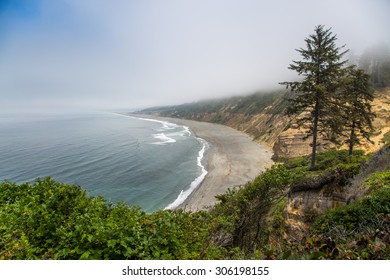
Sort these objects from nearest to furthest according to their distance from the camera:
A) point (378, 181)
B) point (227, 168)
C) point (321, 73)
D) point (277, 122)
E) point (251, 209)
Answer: point (378, 181)
point (251, 209)
point (321, 73)
point (227, 168)
point (277, 122)

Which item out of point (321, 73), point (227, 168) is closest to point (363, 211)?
point (321, 73)

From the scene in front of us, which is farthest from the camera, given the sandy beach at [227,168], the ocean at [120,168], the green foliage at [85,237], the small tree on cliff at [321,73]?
the ocean at [120,168]

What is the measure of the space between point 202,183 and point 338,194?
2883 cm

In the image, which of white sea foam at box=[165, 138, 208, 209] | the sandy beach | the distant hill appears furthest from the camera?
the distant hill

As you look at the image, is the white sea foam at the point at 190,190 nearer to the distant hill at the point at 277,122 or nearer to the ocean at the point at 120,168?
the ocean at the point at 120,168

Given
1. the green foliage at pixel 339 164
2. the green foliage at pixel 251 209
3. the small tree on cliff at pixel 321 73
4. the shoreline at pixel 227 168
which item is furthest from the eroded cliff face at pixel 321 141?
the green foliage at pixel 251 209

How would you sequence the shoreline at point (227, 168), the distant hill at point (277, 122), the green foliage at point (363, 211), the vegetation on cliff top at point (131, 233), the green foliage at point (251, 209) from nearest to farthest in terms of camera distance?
the vegetation on cliff top at point (131, 233), the green foliage at point (363, 211), the green foliage at point (251, 209), the shoreline at point (227, 168), the distant hill at point (277, 122)

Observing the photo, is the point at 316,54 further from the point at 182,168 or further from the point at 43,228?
the point at 182,168

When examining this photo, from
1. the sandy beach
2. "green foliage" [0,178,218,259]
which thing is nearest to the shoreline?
the sandy beach

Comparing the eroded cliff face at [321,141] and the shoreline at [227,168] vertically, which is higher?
the eroded cliff face at [321,141]

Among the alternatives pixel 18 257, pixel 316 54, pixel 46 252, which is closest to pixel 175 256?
pixel 46 252

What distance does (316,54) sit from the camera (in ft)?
58.6

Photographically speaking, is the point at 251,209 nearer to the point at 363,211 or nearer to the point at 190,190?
the point at 363,211

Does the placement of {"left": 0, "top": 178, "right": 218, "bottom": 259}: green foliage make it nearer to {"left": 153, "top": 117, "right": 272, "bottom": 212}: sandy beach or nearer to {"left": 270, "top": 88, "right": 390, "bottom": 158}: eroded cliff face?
{"left": 153, "top": 117, "right": 272, "bottom": 212}: sandy beach
